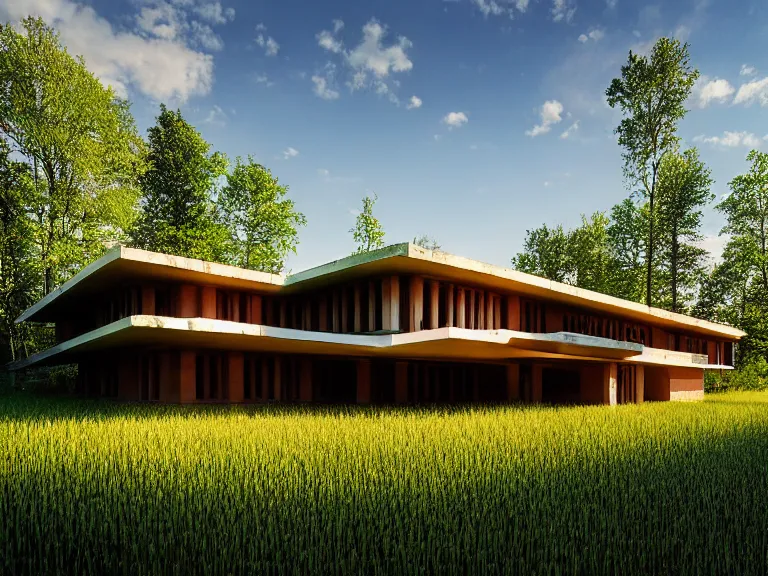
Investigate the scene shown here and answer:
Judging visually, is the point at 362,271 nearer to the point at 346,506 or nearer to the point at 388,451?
the point at 388,451

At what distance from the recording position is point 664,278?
1523 inches

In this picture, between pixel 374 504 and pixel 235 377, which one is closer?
pixel 374 504

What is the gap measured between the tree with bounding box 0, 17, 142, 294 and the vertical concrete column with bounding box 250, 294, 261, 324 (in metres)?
12.5

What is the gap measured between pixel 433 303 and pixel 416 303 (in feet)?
2.44

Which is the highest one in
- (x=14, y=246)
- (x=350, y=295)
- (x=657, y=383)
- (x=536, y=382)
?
(x=14, y=246)

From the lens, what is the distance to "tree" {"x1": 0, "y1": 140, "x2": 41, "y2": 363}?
25.1m

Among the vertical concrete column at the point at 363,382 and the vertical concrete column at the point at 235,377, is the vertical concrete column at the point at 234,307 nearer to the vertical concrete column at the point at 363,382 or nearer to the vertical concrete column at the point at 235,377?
the vertical concrete column at the point at 235,377

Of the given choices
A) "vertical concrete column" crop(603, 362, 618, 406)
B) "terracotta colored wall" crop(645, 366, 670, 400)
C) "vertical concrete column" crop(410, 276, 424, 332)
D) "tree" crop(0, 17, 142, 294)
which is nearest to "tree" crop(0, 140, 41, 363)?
"tree" crop(0, 17, 142, 294)

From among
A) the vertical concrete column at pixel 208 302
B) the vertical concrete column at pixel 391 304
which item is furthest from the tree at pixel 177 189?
the vertical concrete column at pixel 391 304

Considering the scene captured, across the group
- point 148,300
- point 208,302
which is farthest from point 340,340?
point 148,300

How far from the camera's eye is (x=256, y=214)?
3397 cm

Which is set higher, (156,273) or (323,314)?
(156,273)

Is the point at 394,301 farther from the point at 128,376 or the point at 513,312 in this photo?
the point at 128,376

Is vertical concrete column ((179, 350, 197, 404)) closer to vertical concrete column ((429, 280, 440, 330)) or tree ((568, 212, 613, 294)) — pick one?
vertical concrete column ((429, 280, 440, 330))
